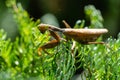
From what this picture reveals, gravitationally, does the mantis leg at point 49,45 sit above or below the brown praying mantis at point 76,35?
below

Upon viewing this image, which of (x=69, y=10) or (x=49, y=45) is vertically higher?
(x=69, y=10)

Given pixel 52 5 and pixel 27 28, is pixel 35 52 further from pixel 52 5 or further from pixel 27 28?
pixel 52 5

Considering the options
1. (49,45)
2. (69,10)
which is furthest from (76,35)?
(69,10)

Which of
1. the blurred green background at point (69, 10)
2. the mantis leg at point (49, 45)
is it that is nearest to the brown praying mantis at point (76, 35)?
the mantis leg at point (49, 45)

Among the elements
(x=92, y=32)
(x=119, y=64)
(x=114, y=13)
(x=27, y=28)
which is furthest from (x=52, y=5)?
(x=119, y=64)

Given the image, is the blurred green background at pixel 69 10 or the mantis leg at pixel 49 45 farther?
the blurred green background at pixel 69 10

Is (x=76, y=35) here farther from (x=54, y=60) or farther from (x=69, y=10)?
(x=69, y=10)

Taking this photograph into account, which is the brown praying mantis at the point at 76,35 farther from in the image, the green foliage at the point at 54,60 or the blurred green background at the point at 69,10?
the blurred green background at the point at 69,10

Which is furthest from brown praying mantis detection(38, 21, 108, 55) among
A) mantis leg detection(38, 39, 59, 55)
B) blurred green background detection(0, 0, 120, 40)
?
blurred green background detection(0, 0, 120, 40)
